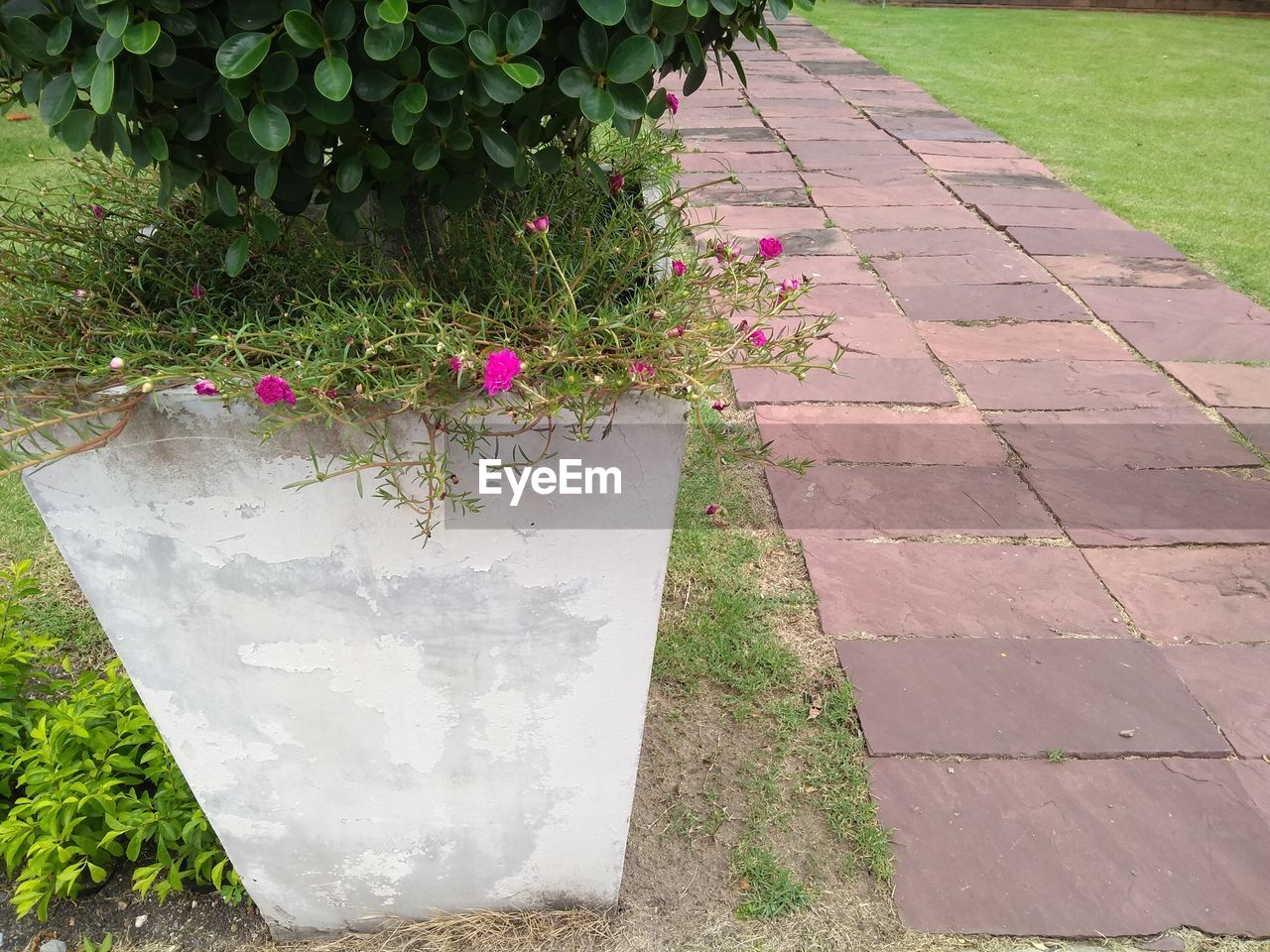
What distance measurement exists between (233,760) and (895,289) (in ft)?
11.8

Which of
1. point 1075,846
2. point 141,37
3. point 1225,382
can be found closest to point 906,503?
point 1075,846

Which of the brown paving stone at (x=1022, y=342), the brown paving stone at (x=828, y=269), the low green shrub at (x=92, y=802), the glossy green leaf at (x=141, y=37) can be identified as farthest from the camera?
the brown paving stone at (x=828, y=269)

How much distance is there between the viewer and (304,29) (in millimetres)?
968

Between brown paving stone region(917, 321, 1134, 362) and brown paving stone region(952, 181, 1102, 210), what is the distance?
1533 millimetres

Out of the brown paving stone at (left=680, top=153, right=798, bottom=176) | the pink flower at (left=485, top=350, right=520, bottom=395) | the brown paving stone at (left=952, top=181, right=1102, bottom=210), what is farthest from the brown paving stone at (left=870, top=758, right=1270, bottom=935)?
the brown paving stone at (left=680, top=153, right=798, bottom=176)

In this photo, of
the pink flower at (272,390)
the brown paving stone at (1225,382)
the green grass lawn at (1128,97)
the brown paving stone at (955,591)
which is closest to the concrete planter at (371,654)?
the pink flower at (272,390)

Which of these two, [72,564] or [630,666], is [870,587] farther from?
[72,564]

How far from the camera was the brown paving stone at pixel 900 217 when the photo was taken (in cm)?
504

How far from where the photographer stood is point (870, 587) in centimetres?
266

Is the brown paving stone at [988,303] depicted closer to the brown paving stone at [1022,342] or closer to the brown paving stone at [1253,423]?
the brown paving stone at [1022,342]

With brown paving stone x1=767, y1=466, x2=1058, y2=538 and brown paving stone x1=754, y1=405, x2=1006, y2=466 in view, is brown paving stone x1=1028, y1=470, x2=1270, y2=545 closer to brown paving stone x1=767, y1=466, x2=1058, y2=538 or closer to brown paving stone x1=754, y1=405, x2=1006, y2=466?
brown paving stone x1=767, y1=466, x2=1058, y2=538

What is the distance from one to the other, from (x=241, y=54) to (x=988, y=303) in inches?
152

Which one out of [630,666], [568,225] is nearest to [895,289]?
[568,225]

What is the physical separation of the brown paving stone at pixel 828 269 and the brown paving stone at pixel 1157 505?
4.99 ft
